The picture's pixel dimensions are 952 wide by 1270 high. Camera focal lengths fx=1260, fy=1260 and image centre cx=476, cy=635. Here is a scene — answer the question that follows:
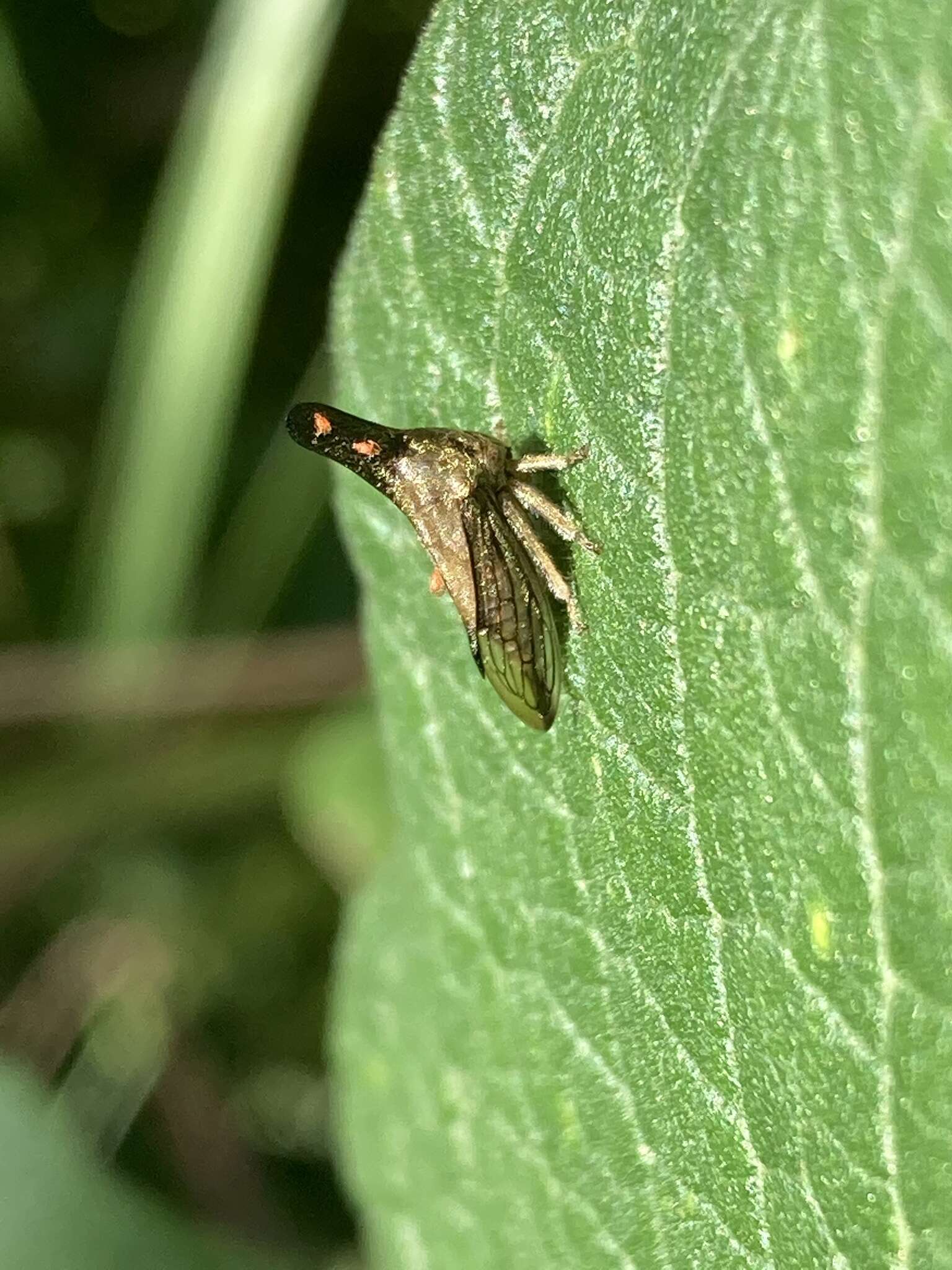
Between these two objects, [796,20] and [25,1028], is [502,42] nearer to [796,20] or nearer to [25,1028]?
[796,20]

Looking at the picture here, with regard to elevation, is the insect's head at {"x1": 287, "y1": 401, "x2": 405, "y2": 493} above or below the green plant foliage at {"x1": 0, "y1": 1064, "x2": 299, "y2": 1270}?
above

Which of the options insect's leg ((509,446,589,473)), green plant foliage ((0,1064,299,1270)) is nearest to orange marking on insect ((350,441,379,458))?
insect's leg ((509,446,589,473))

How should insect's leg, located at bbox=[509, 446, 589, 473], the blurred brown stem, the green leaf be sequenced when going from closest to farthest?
the green leaf, insect's leg, located at bbox=[509, 446, 589, 473], the blurred brown stem

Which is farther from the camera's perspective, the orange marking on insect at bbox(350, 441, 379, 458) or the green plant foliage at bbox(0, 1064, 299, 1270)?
the green plant foliage at bbox(0, 1064, 299, 1270)

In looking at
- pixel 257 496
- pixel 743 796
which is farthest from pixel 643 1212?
pixel 257 496

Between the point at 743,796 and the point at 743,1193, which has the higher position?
the point at 743,796

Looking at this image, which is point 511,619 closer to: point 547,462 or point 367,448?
point 547,462

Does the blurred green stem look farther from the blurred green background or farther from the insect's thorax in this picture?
the insect's thorax

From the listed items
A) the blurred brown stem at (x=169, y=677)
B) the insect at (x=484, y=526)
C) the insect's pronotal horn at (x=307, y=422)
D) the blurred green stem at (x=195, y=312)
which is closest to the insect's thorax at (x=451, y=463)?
the insect at (x=484, y=526)
